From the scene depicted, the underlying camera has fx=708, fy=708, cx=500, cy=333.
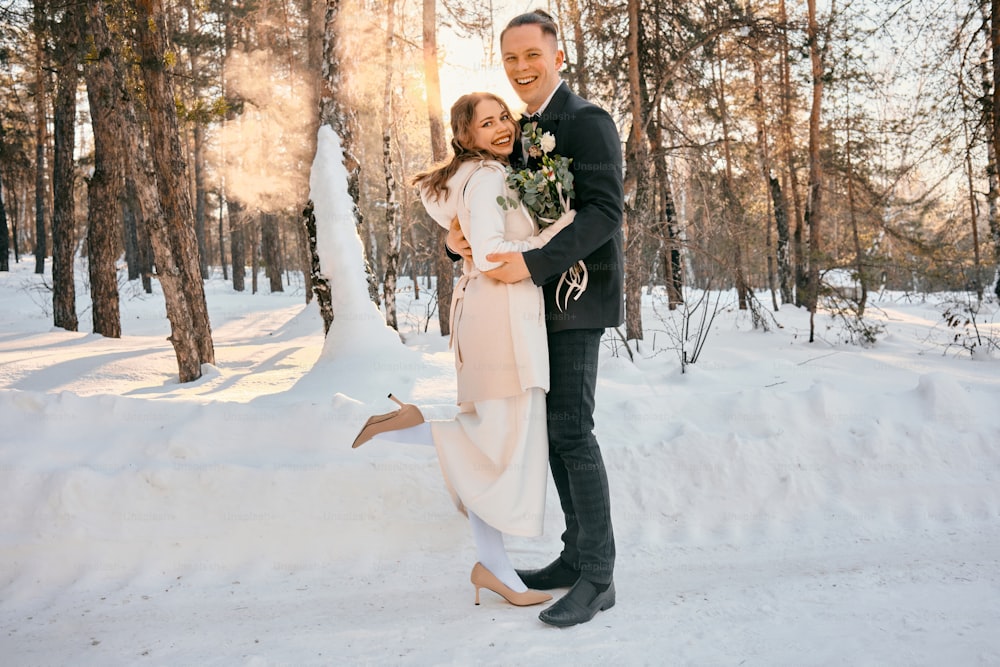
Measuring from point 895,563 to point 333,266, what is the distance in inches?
195

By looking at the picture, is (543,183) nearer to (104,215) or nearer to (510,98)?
(510,98)

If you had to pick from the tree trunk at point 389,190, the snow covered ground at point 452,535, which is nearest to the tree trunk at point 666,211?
the tree trunk at point 389,190

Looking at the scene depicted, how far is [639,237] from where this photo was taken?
336 inches

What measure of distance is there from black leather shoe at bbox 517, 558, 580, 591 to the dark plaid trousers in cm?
27

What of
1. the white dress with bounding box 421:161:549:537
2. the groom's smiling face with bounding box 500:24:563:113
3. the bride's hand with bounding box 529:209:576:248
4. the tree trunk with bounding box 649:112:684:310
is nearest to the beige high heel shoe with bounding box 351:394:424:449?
the white dress with bounding box 421:161:549:537

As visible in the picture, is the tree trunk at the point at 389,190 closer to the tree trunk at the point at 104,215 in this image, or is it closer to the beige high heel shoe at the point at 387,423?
the tree trunk at the point at 104,215

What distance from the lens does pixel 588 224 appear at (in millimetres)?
2547

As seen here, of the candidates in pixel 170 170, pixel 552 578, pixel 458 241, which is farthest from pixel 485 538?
pixel 170 170

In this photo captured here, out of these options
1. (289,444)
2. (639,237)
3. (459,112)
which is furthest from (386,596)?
(639,237)

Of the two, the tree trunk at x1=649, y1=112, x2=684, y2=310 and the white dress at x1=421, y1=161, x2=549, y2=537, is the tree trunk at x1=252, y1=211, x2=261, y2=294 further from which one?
the white dress at x1=421, y1=161, x2=549, y2=537

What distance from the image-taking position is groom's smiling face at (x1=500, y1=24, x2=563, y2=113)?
2.67m

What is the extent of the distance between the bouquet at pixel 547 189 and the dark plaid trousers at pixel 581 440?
0.18 m

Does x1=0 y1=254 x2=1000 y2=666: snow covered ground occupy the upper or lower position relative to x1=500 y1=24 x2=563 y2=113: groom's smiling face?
lower

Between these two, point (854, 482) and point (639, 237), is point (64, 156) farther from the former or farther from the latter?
point (854, 482)
